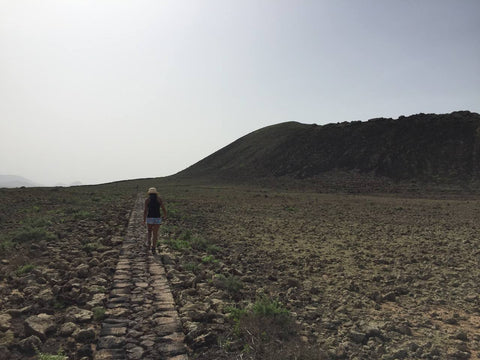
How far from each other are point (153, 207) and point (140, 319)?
6.09 meters

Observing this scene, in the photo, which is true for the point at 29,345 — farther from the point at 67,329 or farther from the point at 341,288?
the point at 341,288

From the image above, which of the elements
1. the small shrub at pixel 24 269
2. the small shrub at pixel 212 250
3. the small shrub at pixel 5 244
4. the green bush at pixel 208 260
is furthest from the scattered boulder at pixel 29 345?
the small shrub at pixel 212 250

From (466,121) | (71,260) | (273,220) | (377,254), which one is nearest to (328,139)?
(466,121)

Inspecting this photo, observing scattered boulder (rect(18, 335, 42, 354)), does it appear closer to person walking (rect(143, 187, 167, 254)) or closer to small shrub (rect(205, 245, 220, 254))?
person walking (rect(143, 187, 167, 254))

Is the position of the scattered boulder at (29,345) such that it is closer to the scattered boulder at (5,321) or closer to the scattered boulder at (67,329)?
the scattered boulder at (67,329)

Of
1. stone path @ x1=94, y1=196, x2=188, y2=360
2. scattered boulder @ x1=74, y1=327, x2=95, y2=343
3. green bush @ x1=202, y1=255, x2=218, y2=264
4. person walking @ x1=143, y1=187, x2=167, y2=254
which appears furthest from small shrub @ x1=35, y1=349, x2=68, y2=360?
person walking @ x1=143, y1=187, x2=167, y2=254

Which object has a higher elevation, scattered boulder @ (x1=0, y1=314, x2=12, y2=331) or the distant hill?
the distant hill

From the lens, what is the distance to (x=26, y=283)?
717cm

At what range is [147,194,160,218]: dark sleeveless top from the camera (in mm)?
11367

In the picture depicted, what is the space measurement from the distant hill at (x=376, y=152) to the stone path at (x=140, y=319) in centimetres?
5854

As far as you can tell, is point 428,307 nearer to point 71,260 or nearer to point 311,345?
point 311,345

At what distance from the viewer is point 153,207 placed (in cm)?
1145

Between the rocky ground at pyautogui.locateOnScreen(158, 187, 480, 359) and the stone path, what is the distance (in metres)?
0.30

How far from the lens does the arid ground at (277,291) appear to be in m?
5.02
